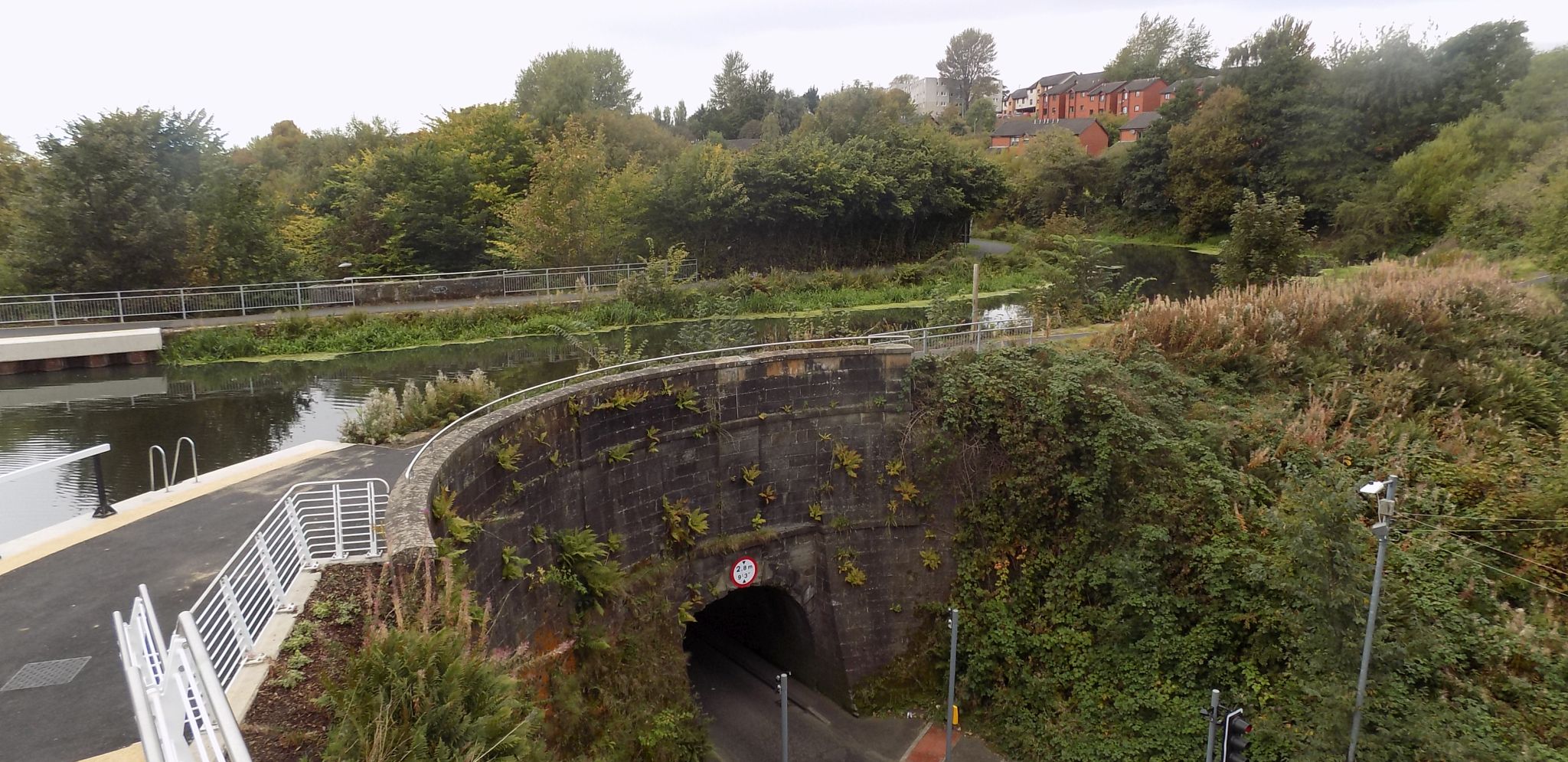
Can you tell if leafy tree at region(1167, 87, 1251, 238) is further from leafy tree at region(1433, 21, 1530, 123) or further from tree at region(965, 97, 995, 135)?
tree at region(965, 97, 995, 135)

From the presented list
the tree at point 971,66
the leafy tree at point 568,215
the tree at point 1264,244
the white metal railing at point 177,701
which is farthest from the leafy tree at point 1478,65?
the tree at point 971,66

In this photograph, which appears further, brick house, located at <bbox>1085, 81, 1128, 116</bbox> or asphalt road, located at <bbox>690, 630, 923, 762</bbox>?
brick house, located at <bbox>1085, 81, 1128, 116</bbox>

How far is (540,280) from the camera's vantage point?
26.3m

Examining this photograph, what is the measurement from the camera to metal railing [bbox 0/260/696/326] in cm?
1919

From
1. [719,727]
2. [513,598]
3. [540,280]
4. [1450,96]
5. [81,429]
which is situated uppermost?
[1450,96]

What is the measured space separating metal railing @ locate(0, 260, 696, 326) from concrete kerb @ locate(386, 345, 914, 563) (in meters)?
12.8

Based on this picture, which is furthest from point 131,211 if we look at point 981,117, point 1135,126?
point 981,117

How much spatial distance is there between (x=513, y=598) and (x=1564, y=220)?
2389 centimetres

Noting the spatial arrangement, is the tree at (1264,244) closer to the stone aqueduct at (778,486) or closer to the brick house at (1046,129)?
the stone aqueduct at (778,486)

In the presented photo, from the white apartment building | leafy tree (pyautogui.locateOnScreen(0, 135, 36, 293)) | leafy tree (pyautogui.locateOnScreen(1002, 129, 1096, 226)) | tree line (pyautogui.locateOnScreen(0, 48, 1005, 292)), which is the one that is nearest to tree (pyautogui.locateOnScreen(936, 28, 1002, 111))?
the white apartment building

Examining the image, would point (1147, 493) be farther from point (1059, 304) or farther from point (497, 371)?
point (497, 371)

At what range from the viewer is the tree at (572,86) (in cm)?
4256

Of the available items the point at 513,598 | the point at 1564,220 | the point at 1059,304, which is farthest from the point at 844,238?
the point at 513,598

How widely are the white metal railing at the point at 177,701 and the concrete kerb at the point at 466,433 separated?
96.4 inches
